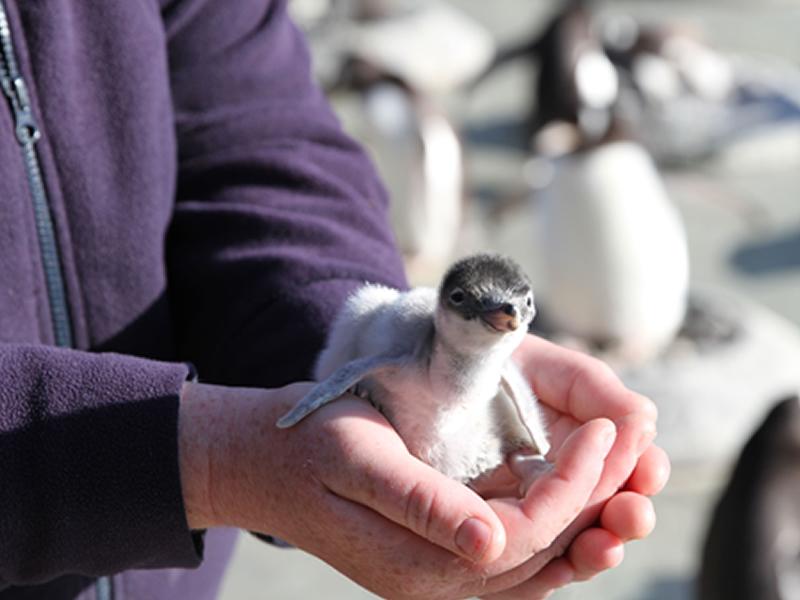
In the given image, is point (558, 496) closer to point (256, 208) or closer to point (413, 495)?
point (413, 495)

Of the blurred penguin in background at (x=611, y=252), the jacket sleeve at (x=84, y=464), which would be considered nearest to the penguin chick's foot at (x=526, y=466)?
the jacket sleeve at (x=84, y=464)

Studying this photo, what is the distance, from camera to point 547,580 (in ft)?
2.78

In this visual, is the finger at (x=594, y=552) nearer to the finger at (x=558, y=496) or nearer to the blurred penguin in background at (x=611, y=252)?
the finger at (x=558, y=496)

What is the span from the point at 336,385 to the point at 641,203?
2.34 meters

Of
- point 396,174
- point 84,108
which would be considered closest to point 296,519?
point 84,108

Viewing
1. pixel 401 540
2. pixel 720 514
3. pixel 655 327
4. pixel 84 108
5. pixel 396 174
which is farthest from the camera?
pixel 396 174

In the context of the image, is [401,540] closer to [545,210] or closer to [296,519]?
[296,519]

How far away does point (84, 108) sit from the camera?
96 centimetres

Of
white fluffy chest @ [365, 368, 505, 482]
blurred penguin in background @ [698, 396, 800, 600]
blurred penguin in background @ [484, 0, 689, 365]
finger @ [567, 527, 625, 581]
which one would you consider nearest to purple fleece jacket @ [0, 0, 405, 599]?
white fluffy chest @ [365, 368, 505, 482]

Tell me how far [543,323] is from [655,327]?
304mm

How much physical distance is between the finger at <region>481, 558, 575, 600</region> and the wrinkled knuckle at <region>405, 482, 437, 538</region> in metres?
0.11

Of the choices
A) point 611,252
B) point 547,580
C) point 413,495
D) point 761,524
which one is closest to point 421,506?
point 413,495

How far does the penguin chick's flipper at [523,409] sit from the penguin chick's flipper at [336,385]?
0.27ft

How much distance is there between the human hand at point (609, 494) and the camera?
0.84 meters
